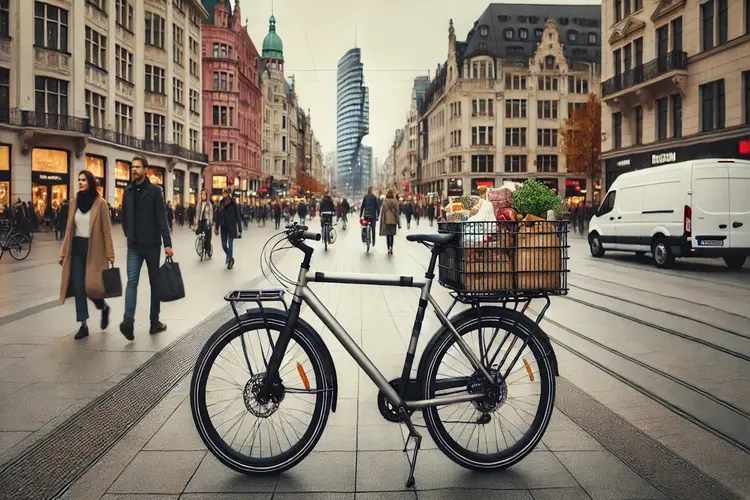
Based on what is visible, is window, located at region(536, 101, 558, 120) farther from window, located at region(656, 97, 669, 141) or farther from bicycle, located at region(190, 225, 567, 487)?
bicycle, located at region(190, 225, 567, 487)

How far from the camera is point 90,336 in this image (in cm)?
752

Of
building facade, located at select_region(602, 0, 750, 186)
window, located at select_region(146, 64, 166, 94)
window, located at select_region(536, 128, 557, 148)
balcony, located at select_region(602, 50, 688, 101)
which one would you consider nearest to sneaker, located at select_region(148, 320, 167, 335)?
building facade, located at select_region(602, 0, 750, 186)

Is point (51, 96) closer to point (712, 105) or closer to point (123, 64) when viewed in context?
point (123, 64)

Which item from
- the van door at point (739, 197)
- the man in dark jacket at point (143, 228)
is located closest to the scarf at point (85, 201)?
the man in dark jacket at point (143, 228)

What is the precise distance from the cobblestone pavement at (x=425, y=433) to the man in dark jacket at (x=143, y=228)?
0.68 metres

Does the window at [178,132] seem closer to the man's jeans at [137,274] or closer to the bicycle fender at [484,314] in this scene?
the man's jeans at [137,274]

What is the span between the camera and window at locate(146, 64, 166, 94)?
4737cm

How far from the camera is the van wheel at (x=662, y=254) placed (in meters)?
16.8

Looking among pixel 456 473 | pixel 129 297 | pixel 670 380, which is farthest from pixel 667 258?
pixel 456 473

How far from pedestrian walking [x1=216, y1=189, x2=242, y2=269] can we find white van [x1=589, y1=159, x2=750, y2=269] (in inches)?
427

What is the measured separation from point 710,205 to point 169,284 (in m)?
13.4

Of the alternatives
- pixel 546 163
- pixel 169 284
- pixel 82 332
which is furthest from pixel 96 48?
pixel 546 163

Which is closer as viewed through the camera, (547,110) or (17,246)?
(17,246)

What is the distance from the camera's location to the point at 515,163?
77000mm
